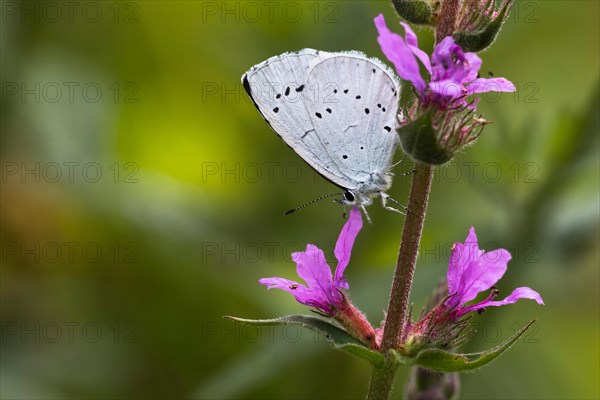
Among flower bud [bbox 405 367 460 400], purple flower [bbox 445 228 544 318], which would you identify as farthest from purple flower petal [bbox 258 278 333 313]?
flower bud [bbox 405 367 460 400]

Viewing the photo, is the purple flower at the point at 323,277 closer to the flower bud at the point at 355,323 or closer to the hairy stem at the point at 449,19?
the flower bud at the point at 355,323

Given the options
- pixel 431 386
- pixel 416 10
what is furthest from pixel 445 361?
pixel 416 10

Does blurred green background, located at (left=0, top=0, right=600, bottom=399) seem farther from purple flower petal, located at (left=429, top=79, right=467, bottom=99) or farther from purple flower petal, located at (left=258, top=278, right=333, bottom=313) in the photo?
purple flower petal, located at (left=429, top=79, right=467, bottom=99)

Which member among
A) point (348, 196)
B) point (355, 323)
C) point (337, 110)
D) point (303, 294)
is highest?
point (337, 110)

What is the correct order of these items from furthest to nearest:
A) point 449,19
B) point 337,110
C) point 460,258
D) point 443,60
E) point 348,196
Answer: point 348,196 → point 337,110 → point 460,258 → point 449,19 → point 443,60

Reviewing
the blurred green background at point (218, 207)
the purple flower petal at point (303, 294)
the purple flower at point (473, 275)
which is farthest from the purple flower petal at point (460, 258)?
the blurred green background at point (218, 207)

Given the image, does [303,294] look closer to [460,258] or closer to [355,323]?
[355,323]

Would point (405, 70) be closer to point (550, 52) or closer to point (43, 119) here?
point (43, 119)
